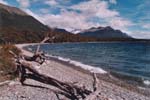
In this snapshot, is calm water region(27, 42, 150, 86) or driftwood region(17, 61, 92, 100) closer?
driftwood region(17, 61, 92, 100)

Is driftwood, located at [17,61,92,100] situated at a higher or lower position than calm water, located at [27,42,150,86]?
higher

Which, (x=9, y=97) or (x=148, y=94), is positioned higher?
(x=9, y=97)

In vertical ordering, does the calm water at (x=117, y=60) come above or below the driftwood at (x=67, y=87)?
below

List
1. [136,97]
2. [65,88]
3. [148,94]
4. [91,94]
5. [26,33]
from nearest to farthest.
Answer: [91,94] < [65,88] < [136,97] < [148,94] < [26,33]

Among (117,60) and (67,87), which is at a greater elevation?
(67,87)

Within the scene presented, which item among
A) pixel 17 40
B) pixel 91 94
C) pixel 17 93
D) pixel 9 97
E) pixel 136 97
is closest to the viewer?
pixel 91 94

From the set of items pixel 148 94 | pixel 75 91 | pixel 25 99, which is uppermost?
pixel 75 91

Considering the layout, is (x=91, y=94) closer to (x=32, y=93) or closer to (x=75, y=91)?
(x=75, y=91)

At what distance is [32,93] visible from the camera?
45.6 feet

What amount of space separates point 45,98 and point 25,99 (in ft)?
3.62

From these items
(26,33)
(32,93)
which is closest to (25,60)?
(32,93)

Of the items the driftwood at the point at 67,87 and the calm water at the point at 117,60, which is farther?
the calm water at the point at 117,60

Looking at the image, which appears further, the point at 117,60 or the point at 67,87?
the point at 117,60

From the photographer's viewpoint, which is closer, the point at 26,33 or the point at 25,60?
the point at 25,60
